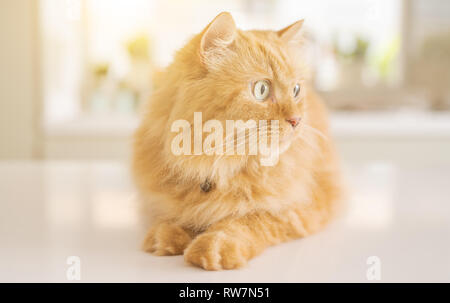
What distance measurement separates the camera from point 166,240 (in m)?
0.89

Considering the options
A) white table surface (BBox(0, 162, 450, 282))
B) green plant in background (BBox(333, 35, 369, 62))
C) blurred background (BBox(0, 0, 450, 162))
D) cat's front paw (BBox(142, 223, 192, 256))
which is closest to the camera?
white table surface (BBox(0, 162, 450, 282))

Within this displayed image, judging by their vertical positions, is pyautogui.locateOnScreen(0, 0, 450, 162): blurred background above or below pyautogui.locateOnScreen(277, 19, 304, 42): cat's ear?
above

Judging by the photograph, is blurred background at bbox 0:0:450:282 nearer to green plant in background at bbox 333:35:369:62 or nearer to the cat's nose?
green plant in background at bbox 333:35:369:62

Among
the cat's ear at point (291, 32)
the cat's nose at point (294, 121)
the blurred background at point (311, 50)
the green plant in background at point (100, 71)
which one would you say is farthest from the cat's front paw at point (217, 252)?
the green plant in background at point (100, 71)

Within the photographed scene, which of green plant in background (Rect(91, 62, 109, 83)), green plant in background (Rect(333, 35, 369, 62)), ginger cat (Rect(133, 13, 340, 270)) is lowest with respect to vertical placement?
ginger cat (Rect(133, 13, 340, 270))

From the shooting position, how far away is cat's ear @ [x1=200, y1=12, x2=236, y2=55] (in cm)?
82

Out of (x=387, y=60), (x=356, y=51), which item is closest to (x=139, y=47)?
(x=356, y=51)

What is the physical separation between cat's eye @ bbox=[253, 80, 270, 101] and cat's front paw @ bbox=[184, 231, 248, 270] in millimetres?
254

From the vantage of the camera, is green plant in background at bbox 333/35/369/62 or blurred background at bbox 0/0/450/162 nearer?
blurred background at bbox 0/0/450/162

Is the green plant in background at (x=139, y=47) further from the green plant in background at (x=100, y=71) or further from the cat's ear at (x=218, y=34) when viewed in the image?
the cat's ear at (x=218, y=34)

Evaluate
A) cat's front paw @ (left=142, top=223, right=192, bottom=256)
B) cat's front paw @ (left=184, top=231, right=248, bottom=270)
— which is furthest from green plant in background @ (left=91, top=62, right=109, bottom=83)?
cat's front paw @ (left=184, top=231, right=248, bottom=270)

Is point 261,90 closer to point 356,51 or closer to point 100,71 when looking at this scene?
point 100,71

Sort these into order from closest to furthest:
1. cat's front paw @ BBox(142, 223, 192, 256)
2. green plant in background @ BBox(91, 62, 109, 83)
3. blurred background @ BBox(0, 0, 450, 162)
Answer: cat's front paw @ BBox(142, 223, 192, 256)
blurred background @ BBox(0, 0, 450, 162)
green plant in background @ BBox(91, 62, 109, 83)

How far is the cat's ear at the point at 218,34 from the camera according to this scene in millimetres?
821
